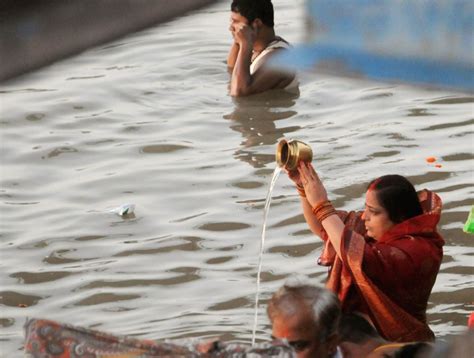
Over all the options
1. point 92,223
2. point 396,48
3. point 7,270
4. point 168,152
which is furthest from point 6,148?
point 396,48

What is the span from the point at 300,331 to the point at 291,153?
0.96 m

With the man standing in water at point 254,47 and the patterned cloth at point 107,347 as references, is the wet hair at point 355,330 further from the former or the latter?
the man standing in water at point 254,47

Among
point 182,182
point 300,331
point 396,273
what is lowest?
point 182,182

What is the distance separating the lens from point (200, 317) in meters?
4.09

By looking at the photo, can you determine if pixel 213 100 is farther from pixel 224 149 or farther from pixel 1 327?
pixel 1 327

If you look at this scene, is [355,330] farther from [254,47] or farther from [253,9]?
[254,47]

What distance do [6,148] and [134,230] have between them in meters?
1.65

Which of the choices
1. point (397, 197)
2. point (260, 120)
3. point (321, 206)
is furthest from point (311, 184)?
point (260, 120)

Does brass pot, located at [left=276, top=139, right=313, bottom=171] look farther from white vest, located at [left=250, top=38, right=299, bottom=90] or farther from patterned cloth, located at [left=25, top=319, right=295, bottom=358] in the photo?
white vest, located at [left=250, top=38, right=299, bottom=90]

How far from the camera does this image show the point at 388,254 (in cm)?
339

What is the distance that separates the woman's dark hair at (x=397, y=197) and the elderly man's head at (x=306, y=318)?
2.66 feet

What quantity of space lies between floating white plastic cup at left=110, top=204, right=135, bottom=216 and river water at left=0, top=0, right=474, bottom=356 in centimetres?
5

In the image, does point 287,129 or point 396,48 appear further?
point 287,129

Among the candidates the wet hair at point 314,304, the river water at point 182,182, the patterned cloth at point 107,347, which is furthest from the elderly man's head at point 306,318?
the river water at point 182,182
